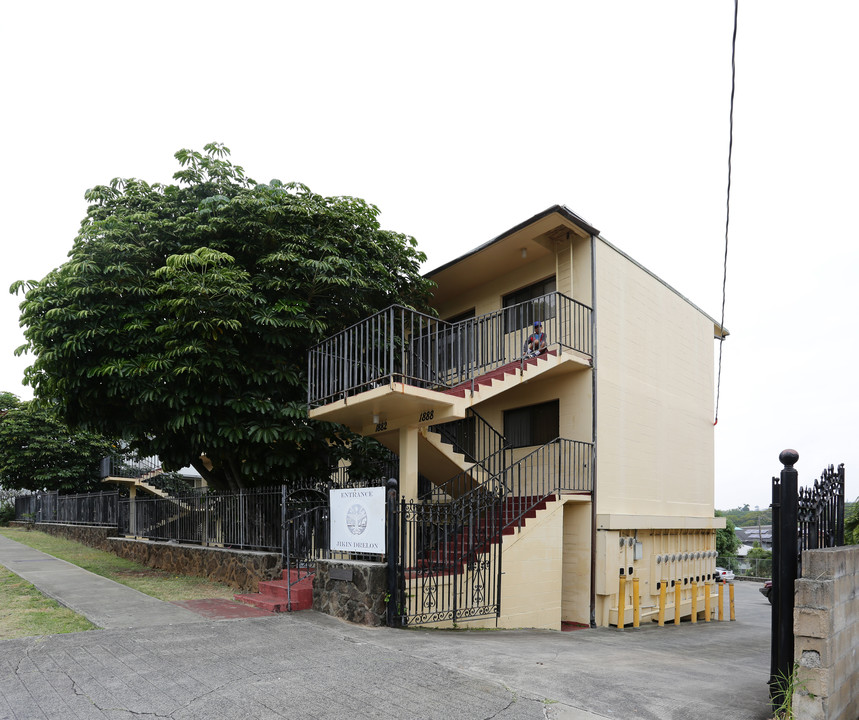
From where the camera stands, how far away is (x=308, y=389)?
42.0 ft

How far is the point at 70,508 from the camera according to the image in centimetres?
2589

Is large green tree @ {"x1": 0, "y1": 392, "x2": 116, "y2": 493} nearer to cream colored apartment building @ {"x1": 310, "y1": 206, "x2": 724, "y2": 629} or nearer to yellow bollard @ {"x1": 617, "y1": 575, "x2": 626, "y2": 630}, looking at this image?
cream colored apartment building @ {"x1": 310, "y1": 206, "x2": 724, "y2": 629}

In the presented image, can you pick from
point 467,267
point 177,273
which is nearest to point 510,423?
point 467,267

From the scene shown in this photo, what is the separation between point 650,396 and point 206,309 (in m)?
9.98

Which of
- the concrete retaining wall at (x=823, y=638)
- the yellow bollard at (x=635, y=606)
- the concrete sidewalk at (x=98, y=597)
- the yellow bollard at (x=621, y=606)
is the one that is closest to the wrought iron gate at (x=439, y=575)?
the concrete sidewalk at (x=98, y=597)

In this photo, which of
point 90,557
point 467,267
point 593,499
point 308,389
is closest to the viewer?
point 308,389

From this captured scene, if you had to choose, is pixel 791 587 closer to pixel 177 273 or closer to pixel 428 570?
pixel 428 570

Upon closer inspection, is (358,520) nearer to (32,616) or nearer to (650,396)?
(32,616)

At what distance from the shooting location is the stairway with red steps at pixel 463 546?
9.94m

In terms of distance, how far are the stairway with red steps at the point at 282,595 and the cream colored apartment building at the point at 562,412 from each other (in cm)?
231

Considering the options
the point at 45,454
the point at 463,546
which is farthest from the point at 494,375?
the point at 45,454

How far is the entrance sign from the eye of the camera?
9719mm

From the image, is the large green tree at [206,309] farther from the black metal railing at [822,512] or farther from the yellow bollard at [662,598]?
the black metal railing at [822,512]

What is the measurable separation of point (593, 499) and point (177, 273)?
890 centimetres
